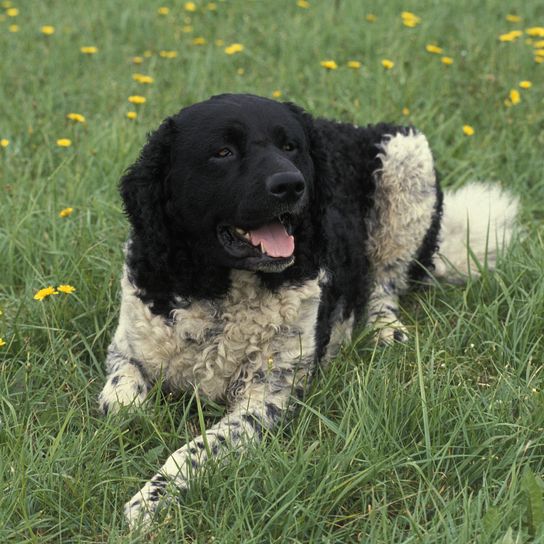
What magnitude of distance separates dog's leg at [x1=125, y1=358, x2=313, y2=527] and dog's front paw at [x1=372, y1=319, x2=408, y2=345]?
44cm

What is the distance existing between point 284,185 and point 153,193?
19.5 inches

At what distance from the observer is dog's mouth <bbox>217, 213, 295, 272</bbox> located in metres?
2.85

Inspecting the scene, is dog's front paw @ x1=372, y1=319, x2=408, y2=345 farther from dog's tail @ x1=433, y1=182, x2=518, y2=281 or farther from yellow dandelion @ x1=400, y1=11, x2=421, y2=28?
yellow dandelion @ x1=400, y1=11, x2=421, y2=28

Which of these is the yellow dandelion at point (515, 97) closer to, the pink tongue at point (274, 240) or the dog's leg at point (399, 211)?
the dog's leg at point (399, 211)

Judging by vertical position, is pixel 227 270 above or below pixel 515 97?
above

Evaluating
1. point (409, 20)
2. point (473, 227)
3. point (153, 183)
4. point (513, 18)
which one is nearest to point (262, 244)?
point (153, 183)

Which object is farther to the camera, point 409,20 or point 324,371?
point 409,20

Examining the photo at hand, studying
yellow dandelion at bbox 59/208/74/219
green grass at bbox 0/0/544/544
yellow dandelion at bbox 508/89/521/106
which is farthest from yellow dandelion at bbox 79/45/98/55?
yellow dandelion at bbox 508/89/521/106

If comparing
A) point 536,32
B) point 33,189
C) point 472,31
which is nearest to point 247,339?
point 33,189

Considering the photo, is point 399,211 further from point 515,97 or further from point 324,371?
point 515,97

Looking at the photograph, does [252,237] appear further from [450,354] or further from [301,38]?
[301,38]

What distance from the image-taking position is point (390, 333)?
3486 millimetres

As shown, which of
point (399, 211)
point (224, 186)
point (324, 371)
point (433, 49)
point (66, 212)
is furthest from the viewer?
point (433, 49)

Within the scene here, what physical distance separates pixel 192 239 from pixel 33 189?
5.23 ft
